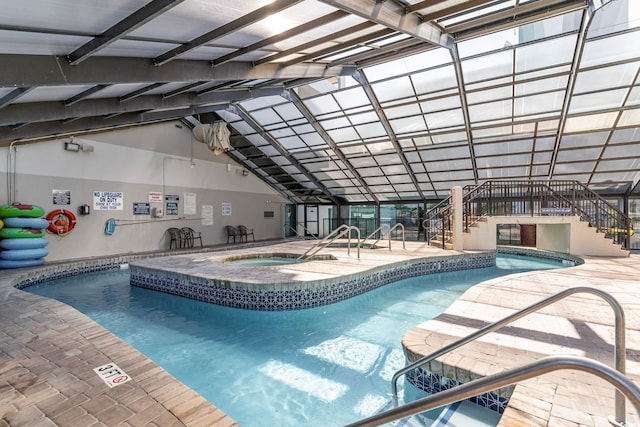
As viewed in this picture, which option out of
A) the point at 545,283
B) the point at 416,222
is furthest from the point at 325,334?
the point at 416,222

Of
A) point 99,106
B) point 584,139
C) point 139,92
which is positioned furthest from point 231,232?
point 584,139

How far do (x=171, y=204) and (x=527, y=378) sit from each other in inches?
474

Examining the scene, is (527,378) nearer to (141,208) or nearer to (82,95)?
(82,95)

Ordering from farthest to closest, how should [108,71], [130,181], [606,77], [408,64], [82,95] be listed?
[130,181] < [408,64] < [606,77] < [82,95] < [108,71]

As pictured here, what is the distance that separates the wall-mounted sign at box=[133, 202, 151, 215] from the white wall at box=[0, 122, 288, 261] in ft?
0.50

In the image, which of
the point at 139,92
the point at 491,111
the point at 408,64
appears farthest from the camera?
the point at 491,111

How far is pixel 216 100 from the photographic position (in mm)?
8055

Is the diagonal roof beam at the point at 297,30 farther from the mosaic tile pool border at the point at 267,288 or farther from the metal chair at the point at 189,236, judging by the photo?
the metal chair at the point at 189,236

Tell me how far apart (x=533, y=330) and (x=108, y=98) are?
7.70 metres

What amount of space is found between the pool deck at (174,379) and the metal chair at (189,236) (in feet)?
23.1

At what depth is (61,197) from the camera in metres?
8.82

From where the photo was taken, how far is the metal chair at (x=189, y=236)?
38.1 ft

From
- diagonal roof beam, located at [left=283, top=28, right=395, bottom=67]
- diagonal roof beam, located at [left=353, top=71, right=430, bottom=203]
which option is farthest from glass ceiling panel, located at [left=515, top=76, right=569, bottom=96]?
diagonal roof beam, located at [left=283, top=28, right=395, bottom=67]

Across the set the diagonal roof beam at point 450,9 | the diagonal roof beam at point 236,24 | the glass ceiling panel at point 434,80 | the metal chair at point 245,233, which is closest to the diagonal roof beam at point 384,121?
the glass ceiling panel at point 434,80
